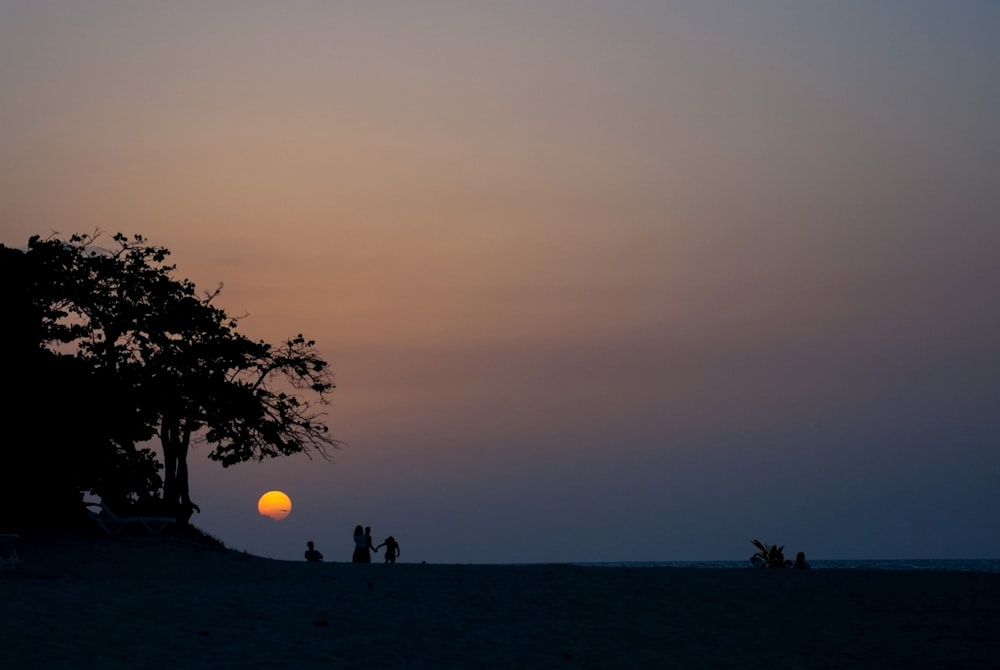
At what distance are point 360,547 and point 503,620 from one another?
1687 centimetres

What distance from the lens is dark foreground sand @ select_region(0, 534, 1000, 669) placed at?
1591 centimetres

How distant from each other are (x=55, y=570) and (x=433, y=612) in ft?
Answer: 39.5

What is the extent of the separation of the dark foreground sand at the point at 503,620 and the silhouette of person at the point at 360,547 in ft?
29.6

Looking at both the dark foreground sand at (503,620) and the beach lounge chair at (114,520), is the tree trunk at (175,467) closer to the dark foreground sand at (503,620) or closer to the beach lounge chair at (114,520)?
the beach lounge chair at (114,520)

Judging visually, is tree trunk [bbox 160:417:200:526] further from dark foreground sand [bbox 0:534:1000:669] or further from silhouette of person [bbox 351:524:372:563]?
dark foreground sand [bbox 0:534:1000:669]

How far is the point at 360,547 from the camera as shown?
35.5 meters

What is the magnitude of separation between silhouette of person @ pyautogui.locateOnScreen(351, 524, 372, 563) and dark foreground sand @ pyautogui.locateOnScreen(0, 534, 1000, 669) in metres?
9.03

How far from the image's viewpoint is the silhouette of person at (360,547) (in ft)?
116

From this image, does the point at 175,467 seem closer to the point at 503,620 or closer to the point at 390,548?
the point at 390,548

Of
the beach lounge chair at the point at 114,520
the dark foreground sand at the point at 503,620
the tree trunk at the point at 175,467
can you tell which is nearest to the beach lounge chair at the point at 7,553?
the dark foreground sand at the point at 503,620

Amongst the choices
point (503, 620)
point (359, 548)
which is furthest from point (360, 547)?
point (503, 620)

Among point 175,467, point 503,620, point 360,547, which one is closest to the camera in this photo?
Result: point 503,620

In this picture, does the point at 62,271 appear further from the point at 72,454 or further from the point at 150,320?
the point at 72,454

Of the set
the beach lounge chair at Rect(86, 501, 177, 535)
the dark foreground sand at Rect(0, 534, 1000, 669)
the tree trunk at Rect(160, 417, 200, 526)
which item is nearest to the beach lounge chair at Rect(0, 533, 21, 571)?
the dark foreground sand at Rect(0, 534, 1000, 669)
